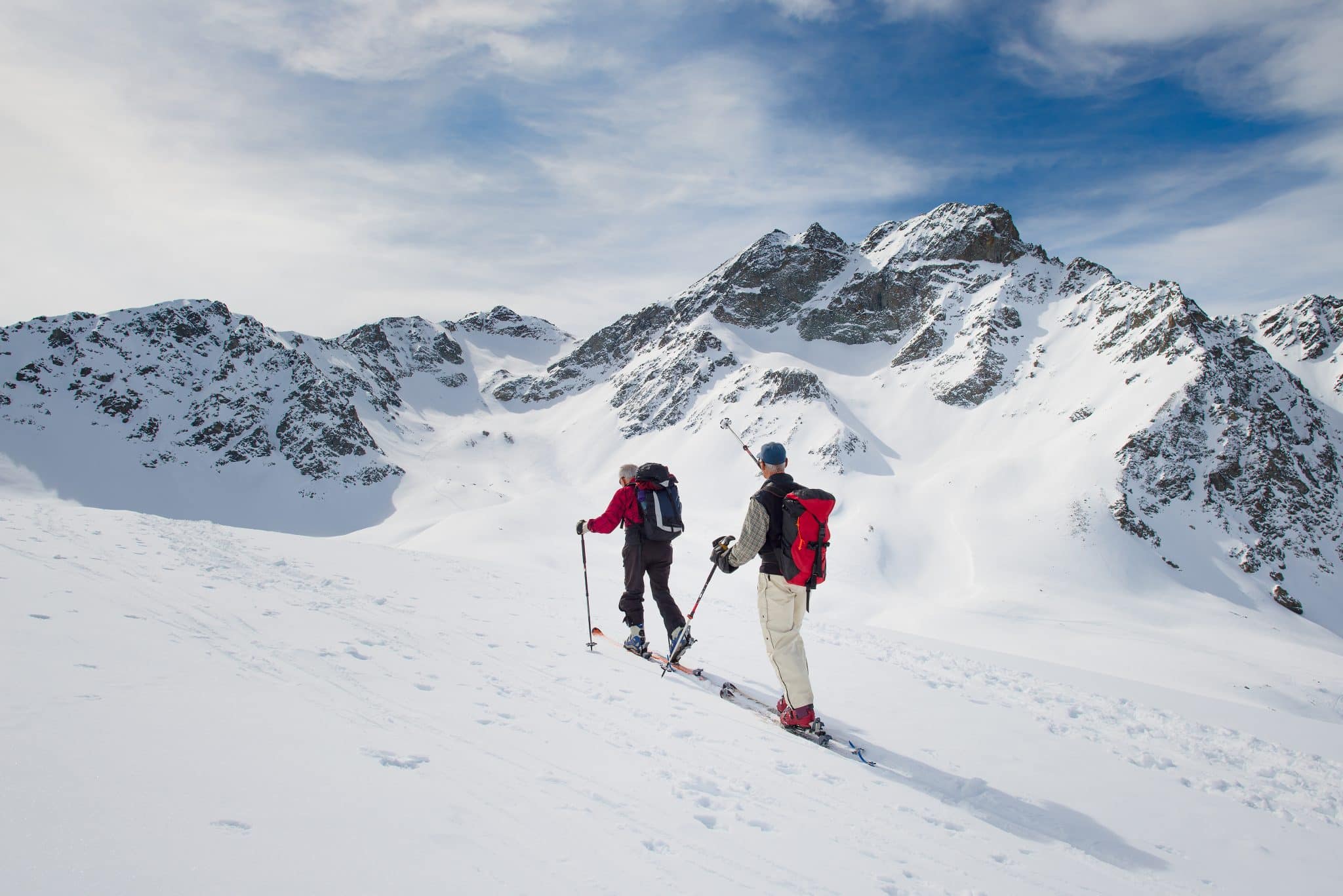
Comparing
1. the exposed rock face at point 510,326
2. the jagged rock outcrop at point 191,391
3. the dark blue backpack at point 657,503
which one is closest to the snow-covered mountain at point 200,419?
the jagged rock outcrop at point 191,391

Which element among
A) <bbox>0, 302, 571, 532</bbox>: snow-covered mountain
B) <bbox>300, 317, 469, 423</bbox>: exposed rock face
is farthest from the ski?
<bbox>300, 317, 469, 423</bbox>: exposed rock face

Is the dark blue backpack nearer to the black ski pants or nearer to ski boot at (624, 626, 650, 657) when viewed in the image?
the black ski pants

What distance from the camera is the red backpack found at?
654 centimetres

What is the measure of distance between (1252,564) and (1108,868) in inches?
2901

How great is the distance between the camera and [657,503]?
897 cm

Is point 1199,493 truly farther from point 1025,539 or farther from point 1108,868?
point 1108,868

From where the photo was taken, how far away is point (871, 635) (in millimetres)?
11414

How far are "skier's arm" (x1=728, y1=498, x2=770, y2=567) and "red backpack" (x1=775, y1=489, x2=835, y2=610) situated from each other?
8.0 inches

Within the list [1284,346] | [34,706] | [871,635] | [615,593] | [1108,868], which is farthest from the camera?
[1284,346]

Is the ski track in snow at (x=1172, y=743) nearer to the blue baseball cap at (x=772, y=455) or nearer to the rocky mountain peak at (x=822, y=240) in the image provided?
the blue baseball cap at (x=772, y=455)

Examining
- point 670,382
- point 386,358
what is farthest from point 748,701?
point 386,358

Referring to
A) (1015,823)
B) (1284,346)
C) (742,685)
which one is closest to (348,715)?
(742,685)

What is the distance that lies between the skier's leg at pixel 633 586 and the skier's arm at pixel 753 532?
2.56 m

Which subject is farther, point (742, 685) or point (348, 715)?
point (742, 685)
